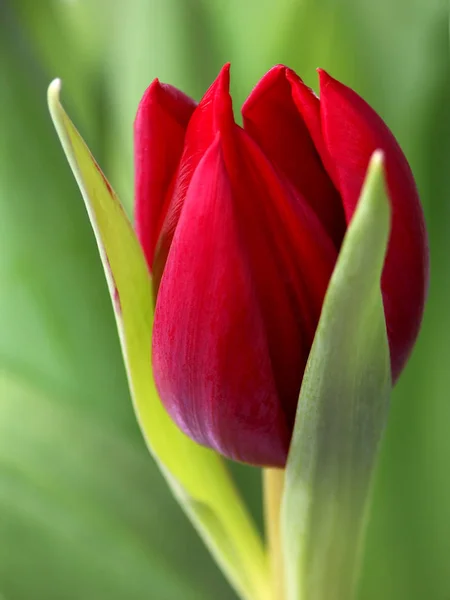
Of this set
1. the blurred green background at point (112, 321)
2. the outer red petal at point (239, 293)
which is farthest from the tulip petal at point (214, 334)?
the blurred green background at point (112, 321)

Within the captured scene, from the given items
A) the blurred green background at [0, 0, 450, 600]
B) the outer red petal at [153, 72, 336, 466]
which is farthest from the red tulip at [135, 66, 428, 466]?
the blurred green background at [0, 0, 450, 600]

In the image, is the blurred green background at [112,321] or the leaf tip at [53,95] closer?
the leaf tip at [53,95]

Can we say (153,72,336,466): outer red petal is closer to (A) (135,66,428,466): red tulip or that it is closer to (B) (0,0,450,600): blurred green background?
(A) (135,66,428,466): red tulip

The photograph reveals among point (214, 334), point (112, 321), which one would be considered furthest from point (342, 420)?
point (112, 321)

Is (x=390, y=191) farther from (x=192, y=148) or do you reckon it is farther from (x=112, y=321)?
(x=112, y=321)

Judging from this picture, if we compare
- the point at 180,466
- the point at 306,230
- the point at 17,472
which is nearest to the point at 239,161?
the point at 306,230

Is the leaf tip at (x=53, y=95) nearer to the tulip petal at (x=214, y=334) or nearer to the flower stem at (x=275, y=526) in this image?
the tulip petal at (x=214, y=334)

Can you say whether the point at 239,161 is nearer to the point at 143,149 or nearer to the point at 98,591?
the point at 143,149
